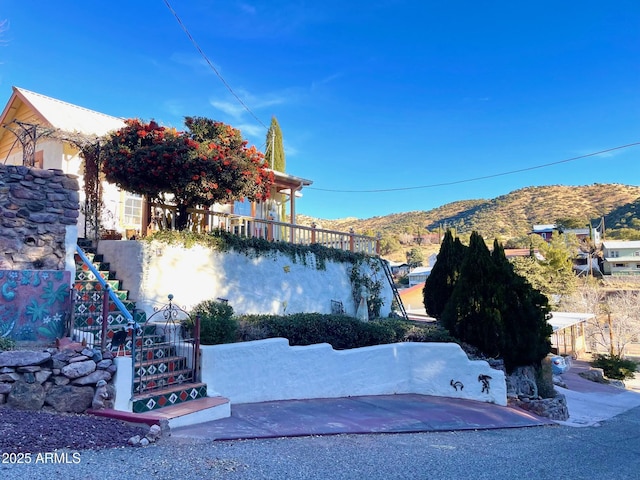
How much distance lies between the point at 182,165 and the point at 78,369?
4.89 metres

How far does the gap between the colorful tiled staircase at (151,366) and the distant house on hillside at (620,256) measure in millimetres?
52930

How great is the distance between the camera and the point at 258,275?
10422 millimetres

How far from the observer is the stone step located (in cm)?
493

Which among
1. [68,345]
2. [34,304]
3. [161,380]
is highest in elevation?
[34,304]

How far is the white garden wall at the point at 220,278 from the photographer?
8.51 m

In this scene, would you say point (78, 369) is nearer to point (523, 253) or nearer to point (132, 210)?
point (132, 210)

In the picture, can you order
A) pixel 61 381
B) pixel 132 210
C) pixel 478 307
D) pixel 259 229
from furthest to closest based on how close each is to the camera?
1. pixel 132 210
2. pixel 259 229
3. pixel 478 307
4. pixel 61 381

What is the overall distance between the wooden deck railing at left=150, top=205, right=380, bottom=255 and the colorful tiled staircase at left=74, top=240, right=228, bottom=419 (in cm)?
263

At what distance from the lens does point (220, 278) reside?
9.61 meters

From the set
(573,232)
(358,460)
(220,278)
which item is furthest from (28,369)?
(573,232)

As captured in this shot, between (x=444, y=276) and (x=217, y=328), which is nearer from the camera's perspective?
(x=217, y=328)

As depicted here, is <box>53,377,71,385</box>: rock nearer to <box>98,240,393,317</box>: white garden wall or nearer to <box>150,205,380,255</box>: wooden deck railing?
<box>98,240,393,317</box>: white garden wall

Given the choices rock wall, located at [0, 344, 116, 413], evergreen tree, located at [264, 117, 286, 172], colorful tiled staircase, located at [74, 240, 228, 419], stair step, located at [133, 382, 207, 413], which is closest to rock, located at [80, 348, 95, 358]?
rock wall, located at [0, 344, 116, 413]

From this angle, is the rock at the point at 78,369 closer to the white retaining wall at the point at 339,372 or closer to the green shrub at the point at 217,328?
the white retaining wall at the point at 339,372
